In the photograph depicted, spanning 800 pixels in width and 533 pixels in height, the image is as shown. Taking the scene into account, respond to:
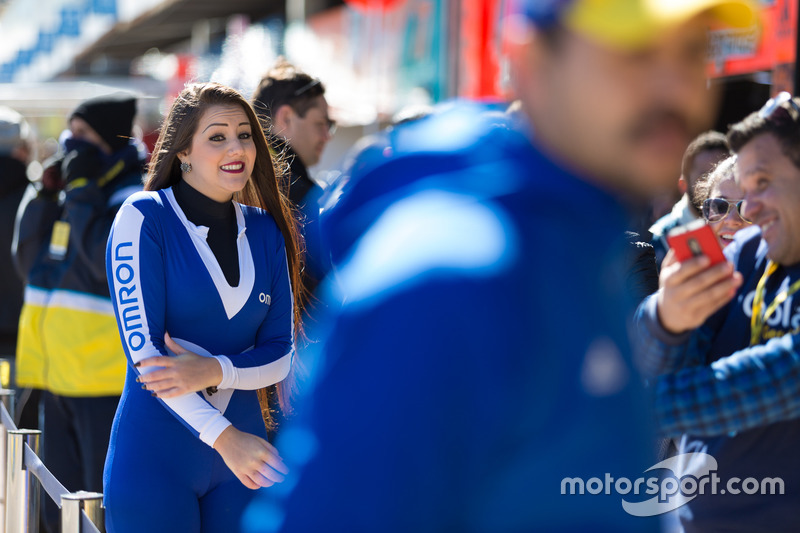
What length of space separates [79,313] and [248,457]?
2237mm

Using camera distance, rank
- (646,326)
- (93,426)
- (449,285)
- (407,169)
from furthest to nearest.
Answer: (93,426) → (646,326) → (407,169) → (449,285)

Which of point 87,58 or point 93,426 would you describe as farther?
point 87,58

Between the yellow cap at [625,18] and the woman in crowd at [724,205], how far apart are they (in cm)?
258

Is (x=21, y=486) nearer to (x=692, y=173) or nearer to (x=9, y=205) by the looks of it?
(x=9, y=205)

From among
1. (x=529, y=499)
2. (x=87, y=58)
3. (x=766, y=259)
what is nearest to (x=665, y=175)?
(x=529, y=499)

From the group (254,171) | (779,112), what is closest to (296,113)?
(254,171)

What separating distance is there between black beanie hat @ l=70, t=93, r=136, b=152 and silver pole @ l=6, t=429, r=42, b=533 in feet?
5.50

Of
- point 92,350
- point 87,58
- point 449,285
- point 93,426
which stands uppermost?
point 87,58

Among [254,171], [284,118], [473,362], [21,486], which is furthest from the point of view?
[284,118]

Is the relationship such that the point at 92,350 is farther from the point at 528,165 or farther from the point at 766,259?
the point at 528,165

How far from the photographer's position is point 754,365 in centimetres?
229

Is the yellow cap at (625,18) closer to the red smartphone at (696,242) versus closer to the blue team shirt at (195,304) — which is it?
the red smartphone at (696,242)

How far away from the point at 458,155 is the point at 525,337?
0.22 m

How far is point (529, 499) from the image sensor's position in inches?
38.2
